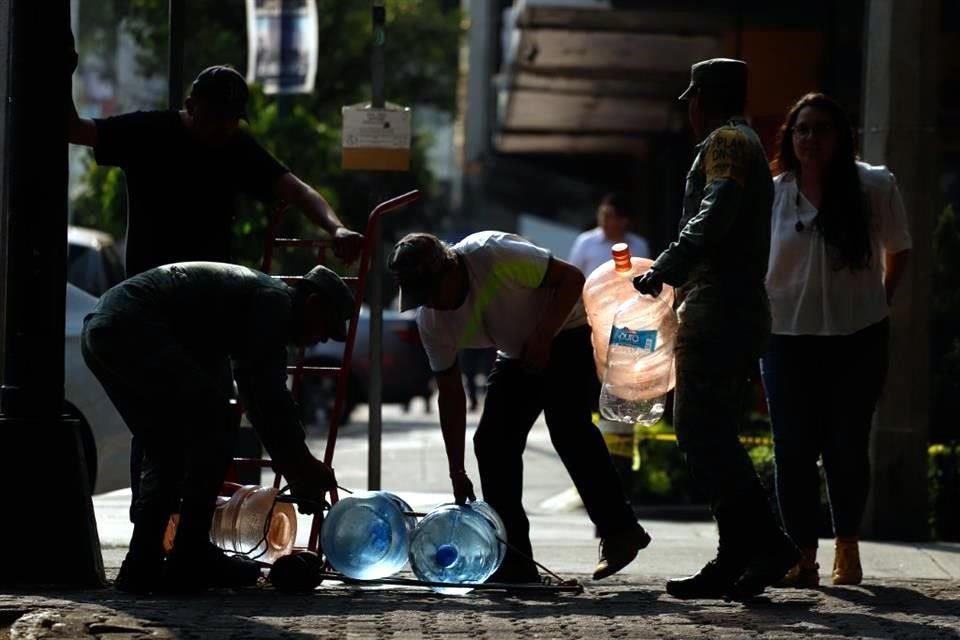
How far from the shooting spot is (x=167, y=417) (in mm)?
7312

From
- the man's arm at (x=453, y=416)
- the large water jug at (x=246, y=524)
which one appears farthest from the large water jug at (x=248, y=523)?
the man's arm at (x=453, y=416)

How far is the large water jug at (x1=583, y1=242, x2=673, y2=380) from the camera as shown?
27.4 ft

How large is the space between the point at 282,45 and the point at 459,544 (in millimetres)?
13185

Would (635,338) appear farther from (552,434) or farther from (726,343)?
(726,343)

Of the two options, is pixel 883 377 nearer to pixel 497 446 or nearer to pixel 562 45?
pixel 497 446

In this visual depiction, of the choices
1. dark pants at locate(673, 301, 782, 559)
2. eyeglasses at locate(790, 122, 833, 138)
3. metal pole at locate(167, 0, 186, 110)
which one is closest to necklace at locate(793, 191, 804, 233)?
eyeglasses at locate(790, 122, 833, 138)

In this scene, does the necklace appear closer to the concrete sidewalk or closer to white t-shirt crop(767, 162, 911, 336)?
white t-shirt crop(767, 162, 911, 336)

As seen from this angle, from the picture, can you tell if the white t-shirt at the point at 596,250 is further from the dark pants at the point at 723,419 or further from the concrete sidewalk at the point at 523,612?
the dark pants at the point at 723,419

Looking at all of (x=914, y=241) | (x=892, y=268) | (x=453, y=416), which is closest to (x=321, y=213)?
(x=453, y=416)

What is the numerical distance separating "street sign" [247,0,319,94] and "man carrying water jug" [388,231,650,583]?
40.1ft

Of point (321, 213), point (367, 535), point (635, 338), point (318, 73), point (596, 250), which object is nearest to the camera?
point (367, 535)

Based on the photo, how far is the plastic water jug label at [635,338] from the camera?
26.7 feet

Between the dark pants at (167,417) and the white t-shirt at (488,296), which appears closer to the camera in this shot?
the dark pants at (167,417)

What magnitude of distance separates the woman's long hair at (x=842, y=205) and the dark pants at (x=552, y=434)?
100 cm
